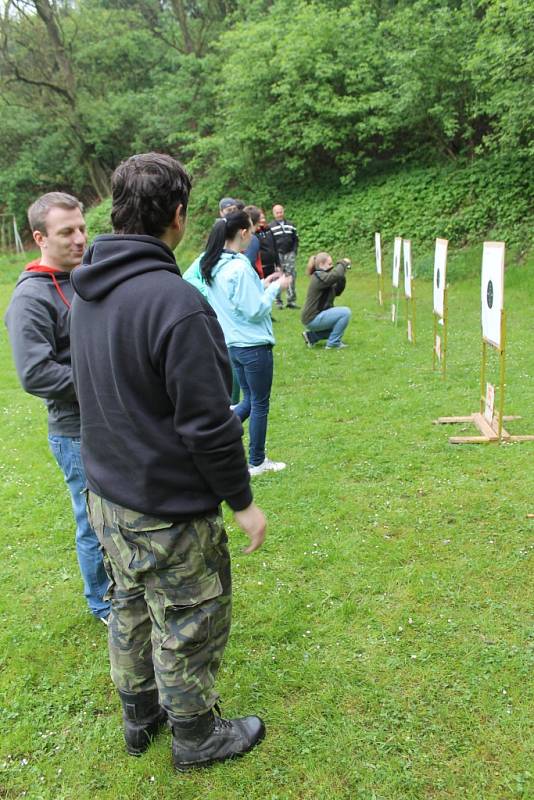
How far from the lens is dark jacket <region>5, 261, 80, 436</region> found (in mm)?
2322

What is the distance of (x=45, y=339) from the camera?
2373mm

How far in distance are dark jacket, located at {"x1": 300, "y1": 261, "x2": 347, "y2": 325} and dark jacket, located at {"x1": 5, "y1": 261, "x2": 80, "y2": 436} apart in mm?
5666

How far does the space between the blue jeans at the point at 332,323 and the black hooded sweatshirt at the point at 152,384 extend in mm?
6393

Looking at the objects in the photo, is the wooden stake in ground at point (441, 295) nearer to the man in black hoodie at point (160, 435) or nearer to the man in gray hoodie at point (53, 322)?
the man in gray hoodie at point (53, 322)

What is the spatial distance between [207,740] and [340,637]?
83 cm

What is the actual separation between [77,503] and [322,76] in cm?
1526

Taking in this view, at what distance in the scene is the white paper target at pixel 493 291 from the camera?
460 centimetres

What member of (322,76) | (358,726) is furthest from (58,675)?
(322,76)

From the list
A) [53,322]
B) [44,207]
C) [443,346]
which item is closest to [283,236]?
[443,346]

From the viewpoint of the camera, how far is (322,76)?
15.1 meters

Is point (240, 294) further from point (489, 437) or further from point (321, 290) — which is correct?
point (321, 290)

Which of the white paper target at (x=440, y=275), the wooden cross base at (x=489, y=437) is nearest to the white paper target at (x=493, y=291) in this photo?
the wooden cross base at (x=489, y=437)

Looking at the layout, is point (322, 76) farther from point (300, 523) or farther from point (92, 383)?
point (92, 383)

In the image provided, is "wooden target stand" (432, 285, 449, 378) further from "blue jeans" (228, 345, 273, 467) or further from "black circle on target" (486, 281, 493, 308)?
"blue jeans" (228, 345, 273, 467)
